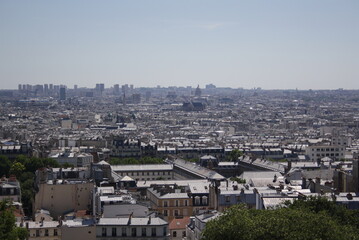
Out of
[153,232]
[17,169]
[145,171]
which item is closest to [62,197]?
[153,232]

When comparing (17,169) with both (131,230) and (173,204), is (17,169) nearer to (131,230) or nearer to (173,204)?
(173,204)

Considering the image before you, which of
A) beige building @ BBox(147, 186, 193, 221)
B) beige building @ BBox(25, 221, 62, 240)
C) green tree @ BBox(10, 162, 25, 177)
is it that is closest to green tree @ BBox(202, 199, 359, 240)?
beige building @ BBox(25, 221, 62, 240)

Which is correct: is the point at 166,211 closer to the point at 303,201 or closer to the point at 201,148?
the point at 303,201

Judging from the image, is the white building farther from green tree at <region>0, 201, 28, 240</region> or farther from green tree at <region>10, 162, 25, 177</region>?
green tree at <region>10, 162, 25, 177</region>

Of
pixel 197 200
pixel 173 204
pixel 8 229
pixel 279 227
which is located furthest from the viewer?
pixel 197 200

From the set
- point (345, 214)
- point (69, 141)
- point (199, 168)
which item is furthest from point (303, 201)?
point (69, 141)

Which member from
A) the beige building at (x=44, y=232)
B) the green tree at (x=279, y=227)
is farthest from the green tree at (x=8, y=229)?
the green tree at (x=279, y=227)

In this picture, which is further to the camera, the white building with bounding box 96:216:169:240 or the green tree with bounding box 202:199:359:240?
the white building with bounding box 96:216:169:240

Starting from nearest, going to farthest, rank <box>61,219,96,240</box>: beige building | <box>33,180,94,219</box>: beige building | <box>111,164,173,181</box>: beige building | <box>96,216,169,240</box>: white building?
<box>96,216,169,240</box>: white building
<box>61,219,96,240</box>: beige building
<box>33,180,94,219</box>: beige building
<box>111,164,173,181</box>: beige building
